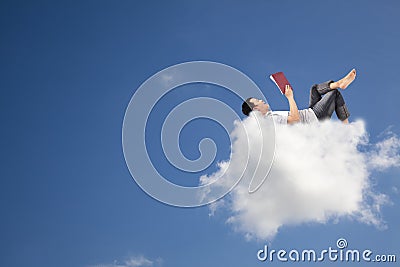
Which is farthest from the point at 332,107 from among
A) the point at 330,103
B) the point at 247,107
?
the point at 247,107

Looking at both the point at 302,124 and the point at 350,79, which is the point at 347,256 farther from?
the point at 350,79

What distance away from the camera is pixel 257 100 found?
22.4 ft

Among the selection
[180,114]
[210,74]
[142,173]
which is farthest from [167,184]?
[210,74]

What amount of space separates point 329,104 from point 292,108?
19.7 inches

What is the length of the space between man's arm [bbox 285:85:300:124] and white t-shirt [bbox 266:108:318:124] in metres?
0.07

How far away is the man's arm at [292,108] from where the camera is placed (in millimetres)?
6490

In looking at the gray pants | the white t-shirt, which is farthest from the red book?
the gray pants

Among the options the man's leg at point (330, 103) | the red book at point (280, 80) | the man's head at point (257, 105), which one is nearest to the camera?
the red book at point (280, 80)

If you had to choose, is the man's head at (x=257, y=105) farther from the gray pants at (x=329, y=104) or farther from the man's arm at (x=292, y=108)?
the gray pants at (x=329, y=104)

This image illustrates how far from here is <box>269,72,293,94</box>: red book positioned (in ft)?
21.0

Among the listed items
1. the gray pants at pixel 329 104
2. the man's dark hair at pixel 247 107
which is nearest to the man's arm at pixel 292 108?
the gray pants at pixel 329 104

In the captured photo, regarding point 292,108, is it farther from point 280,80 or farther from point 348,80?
point 348,80

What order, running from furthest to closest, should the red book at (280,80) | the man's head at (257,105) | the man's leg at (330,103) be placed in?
the man's head at (257,105)
the man's leg at (330,103)
the red book at (280,80)

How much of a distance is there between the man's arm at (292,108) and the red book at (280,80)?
54mm
